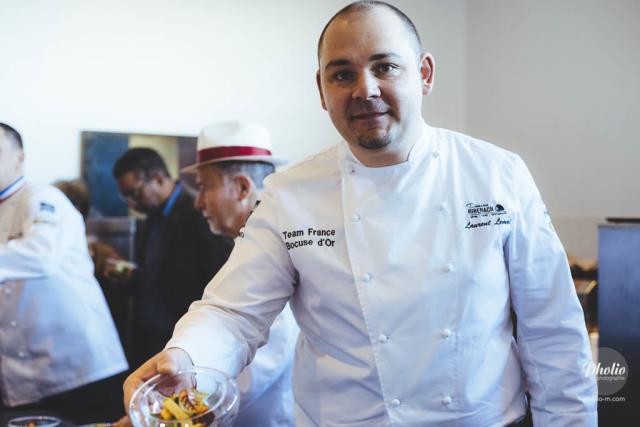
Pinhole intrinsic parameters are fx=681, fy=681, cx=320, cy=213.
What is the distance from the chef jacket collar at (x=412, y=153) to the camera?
4.68 ft

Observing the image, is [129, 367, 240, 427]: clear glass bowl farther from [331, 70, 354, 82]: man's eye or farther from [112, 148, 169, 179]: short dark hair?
[112, 148, 169, 179]: short dark hair

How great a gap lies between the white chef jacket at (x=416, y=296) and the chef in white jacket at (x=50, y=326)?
1.77m

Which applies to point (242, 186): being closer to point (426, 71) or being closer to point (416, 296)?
point (426, 71)

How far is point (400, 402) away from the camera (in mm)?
1345

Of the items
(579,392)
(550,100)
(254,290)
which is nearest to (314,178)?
(254,290)

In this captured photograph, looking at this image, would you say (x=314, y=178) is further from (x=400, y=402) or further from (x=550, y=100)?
(x=550, y=100)

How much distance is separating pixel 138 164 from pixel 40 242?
1.29 m

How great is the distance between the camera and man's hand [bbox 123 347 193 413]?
3.65 feet

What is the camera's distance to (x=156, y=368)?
3.77 feet

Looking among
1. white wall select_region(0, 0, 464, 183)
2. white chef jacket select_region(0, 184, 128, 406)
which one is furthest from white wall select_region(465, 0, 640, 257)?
white chef jacket select_region(0, 184, 128, 406)

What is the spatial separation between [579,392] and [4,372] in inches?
102

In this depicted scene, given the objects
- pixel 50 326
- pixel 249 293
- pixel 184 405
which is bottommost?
pixel 50 326

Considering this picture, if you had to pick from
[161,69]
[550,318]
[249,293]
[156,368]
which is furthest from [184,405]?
[161,69]

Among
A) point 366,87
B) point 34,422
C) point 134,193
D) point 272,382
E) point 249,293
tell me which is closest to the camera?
point 366,87
